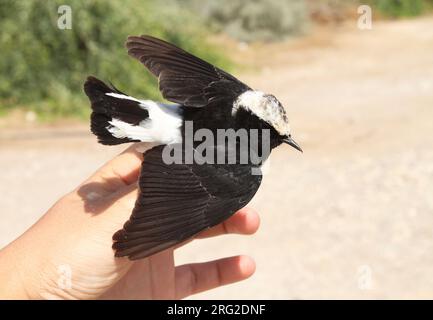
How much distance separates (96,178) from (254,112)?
73 cm

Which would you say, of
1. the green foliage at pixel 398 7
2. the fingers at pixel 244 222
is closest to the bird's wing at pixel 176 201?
the fingers at pixel 244 222

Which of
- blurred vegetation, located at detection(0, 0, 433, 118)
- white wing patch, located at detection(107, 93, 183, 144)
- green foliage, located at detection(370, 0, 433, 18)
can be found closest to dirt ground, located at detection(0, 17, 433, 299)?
blurred vegetation, located at detection(0, 0, 433, 118)

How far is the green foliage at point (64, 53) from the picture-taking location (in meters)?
11.3

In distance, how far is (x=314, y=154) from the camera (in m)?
8.24

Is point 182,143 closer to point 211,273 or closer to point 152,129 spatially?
point 152,129

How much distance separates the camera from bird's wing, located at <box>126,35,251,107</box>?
2754 mm

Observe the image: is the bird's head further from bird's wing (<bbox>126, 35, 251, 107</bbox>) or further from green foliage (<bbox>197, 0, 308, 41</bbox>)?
green foliage (<bbox>197, 0, 308, 41</bbox>)

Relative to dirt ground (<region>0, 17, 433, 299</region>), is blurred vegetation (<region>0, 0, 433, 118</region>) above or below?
above

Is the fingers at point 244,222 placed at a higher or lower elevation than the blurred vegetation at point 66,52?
lower

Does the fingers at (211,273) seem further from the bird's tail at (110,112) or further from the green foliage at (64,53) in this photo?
the green foliage at (64,53)

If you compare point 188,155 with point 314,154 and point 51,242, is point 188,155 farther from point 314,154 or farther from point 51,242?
point 314,154
